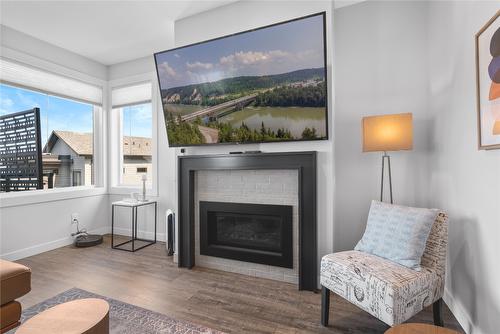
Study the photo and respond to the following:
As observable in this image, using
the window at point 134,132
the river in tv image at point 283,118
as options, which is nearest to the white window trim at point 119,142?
the window at point 134,132

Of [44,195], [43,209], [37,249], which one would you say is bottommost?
[37,249]

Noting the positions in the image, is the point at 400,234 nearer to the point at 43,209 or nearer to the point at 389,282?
the point at 389,282

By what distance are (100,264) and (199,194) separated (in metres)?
1.35

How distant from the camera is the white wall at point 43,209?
2.92 metres

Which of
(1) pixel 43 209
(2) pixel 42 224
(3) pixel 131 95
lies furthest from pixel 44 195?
(3) pixel 131 95

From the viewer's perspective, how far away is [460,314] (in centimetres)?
175

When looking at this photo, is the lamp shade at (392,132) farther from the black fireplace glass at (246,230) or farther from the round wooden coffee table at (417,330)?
the round wooden coffee table at (417,330)

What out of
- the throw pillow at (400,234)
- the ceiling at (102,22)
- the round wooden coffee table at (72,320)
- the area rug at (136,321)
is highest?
the ceiling at (102,22)

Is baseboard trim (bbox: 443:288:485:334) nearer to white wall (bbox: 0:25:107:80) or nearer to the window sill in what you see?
the window sill

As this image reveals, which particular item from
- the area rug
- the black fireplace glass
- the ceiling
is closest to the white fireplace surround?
the black fireplace glass

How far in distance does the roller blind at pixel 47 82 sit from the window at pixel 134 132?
0.32 meters

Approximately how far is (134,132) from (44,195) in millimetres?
1414

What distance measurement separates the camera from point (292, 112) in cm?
229

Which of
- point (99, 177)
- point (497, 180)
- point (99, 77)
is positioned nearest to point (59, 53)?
point (99, 77)
